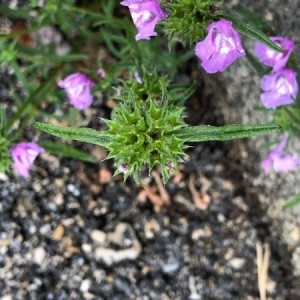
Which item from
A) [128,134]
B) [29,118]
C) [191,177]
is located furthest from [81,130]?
[191,177]

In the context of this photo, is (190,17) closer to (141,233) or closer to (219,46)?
(219,46)

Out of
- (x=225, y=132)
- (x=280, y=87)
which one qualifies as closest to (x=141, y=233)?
(x=280, y=87)

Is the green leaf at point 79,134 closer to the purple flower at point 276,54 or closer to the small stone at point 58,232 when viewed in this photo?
the purple flower at point 276,54

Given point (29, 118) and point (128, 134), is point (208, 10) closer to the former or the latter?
point (128, 134)

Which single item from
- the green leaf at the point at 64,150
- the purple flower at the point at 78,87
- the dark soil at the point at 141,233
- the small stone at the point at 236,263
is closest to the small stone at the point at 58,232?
the dark soil at the point at 141,233

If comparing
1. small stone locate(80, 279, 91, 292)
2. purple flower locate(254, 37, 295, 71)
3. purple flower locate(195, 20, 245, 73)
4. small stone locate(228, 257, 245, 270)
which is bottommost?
small stone locate(228, 257, 245, 270)

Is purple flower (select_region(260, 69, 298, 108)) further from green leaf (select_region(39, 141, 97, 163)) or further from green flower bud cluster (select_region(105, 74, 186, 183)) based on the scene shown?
green leaf (select_region(39, 141, 97, 163))

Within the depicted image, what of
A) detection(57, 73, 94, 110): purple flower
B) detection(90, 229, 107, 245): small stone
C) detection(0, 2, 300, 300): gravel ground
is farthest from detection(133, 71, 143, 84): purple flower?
detection(90, 229, 107, 245): small stone
